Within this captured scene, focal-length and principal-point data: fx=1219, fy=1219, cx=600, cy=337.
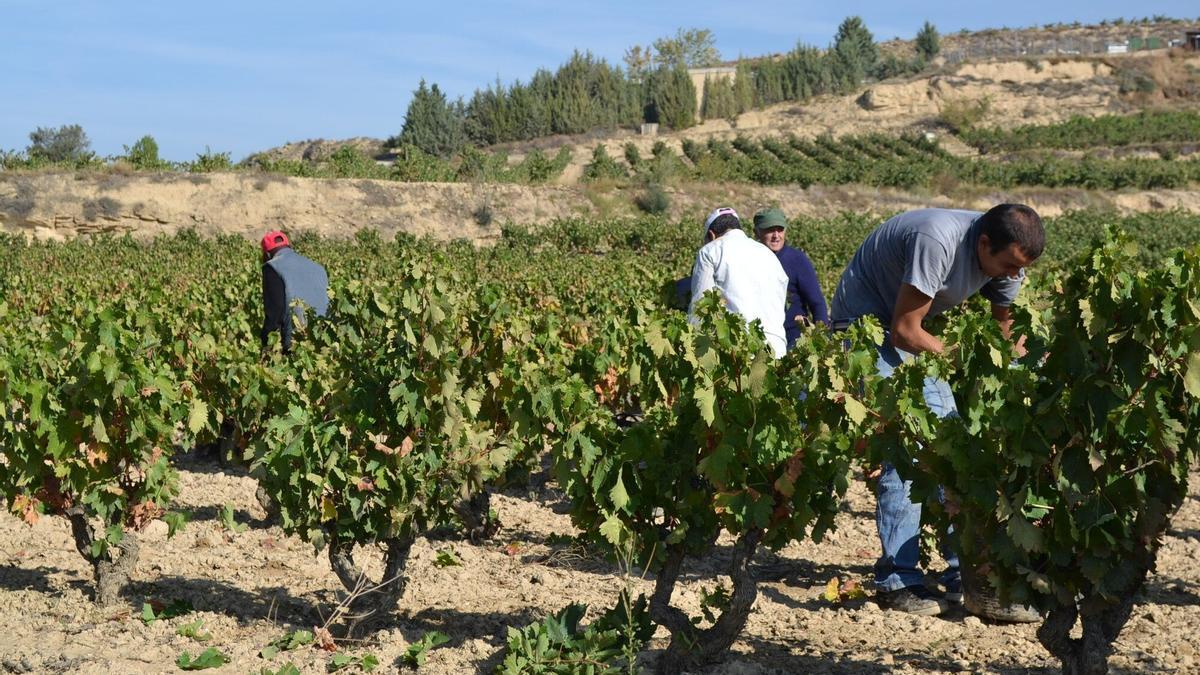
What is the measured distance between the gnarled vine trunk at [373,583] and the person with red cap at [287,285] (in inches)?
114

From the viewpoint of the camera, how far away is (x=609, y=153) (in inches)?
1816

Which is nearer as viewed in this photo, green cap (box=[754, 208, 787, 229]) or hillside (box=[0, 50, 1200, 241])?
green cap (box=[754, 208, 787, 229])

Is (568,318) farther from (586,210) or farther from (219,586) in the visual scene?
(586,210)

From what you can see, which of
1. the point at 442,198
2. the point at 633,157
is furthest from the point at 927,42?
the point at 442,198

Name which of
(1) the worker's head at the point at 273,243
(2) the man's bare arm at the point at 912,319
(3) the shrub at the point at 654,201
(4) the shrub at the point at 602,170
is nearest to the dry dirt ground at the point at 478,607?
(2) the man's bare arm at the point at 912,319

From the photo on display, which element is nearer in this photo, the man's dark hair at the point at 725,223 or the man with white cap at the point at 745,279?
the man with white cap at the point at 745,279

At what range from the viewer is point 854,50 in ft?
213

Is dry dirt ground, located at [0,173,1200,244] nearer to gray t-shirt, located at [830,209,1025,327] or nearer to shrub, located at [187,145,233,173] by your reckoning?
shrub, located at [187,145,233,173]

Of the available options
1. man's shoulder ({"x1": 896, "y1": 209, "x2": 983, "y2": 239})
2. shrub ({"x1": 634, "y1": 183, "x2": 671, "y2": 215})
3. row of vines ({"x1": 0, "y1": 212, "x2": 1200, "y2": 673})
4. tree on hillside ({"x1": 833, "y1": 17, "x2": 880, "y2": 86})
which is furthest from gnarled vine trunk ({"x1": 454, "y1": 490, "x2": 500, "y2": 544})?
tree on hillside ({"x1": 833, "y1": 17, "x2": 880, "y2": 86})

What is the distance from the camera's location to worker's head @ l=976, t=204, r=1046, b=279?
4055mm

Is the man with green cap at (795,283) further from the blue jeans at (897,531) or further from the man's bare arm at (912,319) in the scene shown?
the man's bare arm at (912,319)

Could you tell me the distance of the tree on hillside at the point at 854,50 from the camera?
209ft

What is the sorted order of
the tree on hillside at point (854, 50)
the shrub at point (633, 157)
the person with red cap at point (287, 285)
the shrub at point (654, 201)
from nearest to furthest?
the person with red cap at point (287, 285) < the shrub at point (654, 201) < the shrub at point (633, 157) < the tree on hillside at point (854, 50)

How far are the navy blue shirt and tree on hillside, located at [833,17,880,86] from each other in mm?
57342
